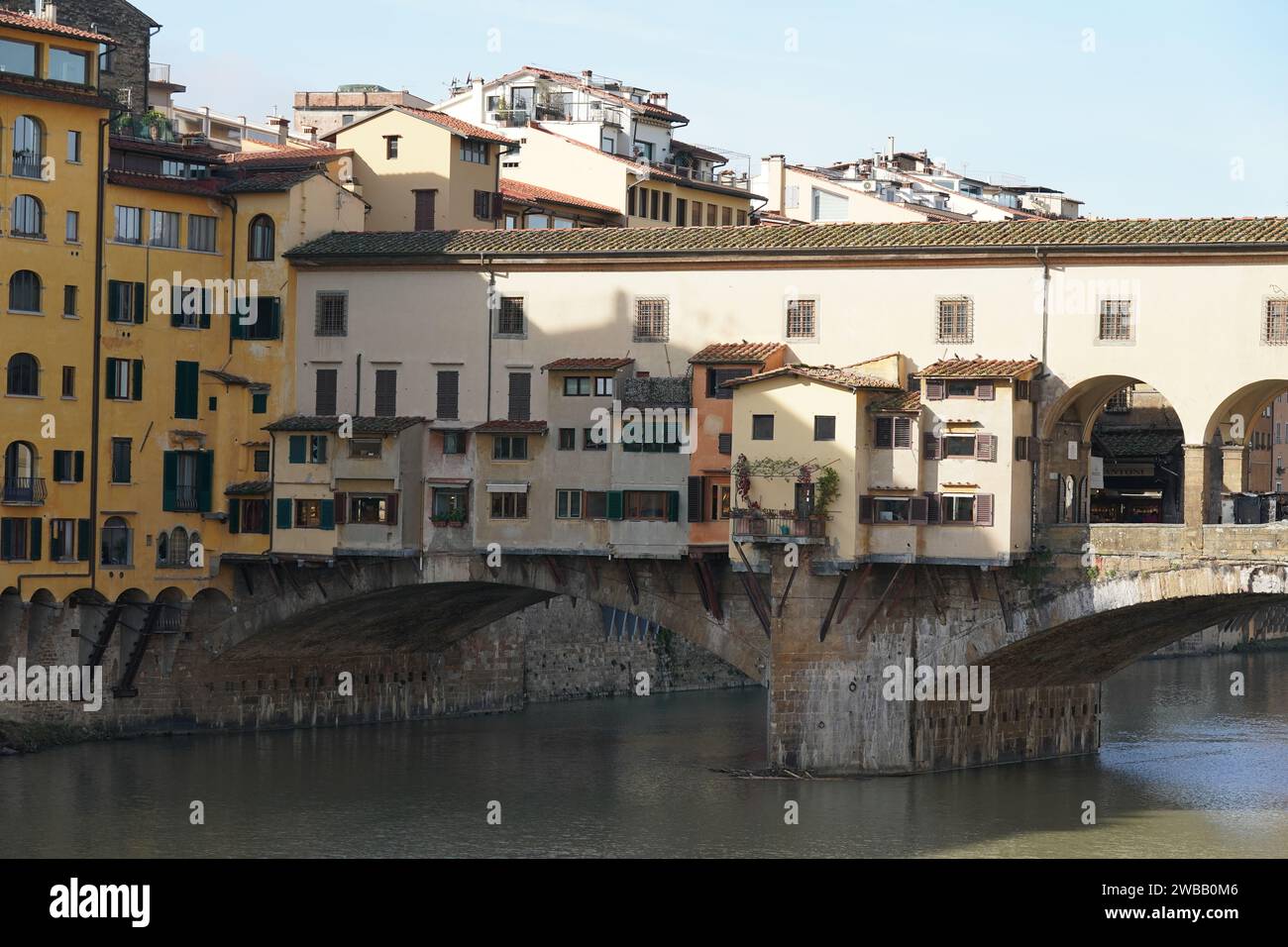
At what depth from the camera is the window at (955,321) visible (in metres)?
55.4

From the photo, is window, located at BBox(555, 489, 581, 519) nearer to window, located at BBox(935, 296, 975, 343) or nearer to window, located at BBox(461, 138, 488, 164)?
window, located at BBox(935, 296, 975, 343)

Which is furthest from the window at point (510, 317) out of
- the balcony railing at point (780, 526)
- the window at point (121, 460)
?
the window at point (121, 460)

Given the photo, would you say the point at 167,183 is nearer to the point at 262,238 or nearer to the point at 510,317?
the point at 262,238

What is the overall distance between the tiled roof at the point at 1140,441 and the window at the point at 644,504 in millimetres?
11273

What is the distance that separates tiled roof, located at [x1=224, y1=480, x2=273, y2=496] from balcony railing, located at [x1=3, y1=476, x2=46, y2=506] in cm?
491

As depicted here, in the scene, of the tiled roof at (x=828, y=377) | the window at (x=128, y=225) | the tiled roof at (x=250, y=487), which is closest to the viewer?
the tiled roof at (x=828, y=377)

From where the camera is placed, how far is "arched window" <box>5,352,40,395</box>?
194 ft

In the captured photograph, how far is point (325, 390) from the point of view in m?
61.6

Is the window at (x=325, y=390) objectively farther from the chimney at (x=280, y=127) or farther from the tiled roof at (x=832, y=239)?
the chimney at (x=280, y=127)

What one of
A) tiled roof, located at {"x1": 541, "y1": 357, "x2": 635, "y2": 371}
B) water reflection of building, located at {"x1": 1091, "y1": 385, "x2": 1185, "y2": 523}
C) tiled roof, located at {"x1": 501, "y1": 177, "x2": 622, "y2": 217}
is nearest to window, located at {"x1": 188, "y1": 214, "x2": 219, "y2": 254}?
tiled roof, located at {"x1": 541, "y1": 357, "x2": 635, "y2": 371}

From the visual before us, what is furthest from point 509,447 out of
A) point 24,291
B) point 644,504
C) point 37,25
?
point 37,25
